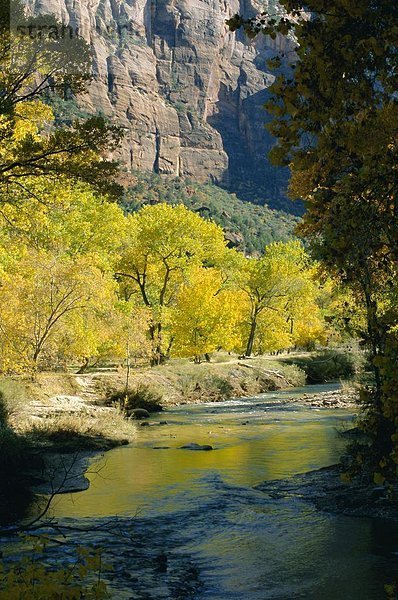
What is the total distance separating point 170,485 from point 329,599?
244 inches

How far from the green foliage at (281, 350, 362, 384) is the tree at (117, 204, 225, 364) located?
10.7 meters

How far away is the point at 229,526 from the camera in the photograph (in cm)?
984

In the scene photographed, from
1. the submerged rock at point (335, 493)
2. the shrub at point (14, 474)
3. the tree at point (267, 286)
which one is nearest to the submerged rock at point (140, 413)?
the shrub at point (14, 474)

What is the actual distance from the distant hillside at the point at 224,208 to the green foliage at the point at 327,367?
3238 inches

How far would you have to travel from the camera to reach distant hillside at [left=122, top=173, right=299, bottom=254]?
135375mm

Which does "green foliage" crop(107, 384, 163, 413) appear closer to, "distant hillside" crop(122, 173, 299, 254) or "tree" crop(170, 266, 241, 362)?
"tree" crop(170, 266, 241, 362)

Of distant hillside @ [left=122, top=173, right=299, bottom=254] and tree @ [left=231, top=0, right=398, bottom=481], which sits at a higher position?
distant hillside @ [left=122, top=173, right=299, bottom=254]

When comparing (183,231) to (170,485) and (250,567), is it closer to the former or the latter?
(170,485)

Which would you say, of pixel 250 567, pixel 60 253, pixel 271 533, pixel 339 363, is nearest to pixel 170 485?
pixel 271 533

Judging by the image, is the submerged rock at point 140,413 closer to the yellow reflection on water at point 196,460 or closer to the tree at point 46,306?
the yellow reflection on water at point 196,460

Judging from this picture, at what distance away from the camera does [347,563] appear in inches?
316

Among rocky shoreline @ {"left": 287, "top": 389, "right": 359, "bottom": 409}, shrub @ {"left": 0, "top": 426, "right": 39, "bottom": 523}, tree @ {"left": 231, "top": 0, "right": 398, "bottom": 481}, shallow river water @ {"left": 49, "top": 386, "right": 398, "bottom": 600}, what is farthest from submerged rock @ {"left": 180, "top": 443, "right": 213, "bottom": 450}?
tree @ {"left": 231, "top": 0, "right": 398, "bottom": 481}

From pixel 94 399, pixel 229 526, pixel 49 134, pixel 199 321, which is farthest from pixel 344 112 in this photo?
pixel 199 321

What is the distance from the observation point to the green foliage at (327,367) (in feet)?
137
